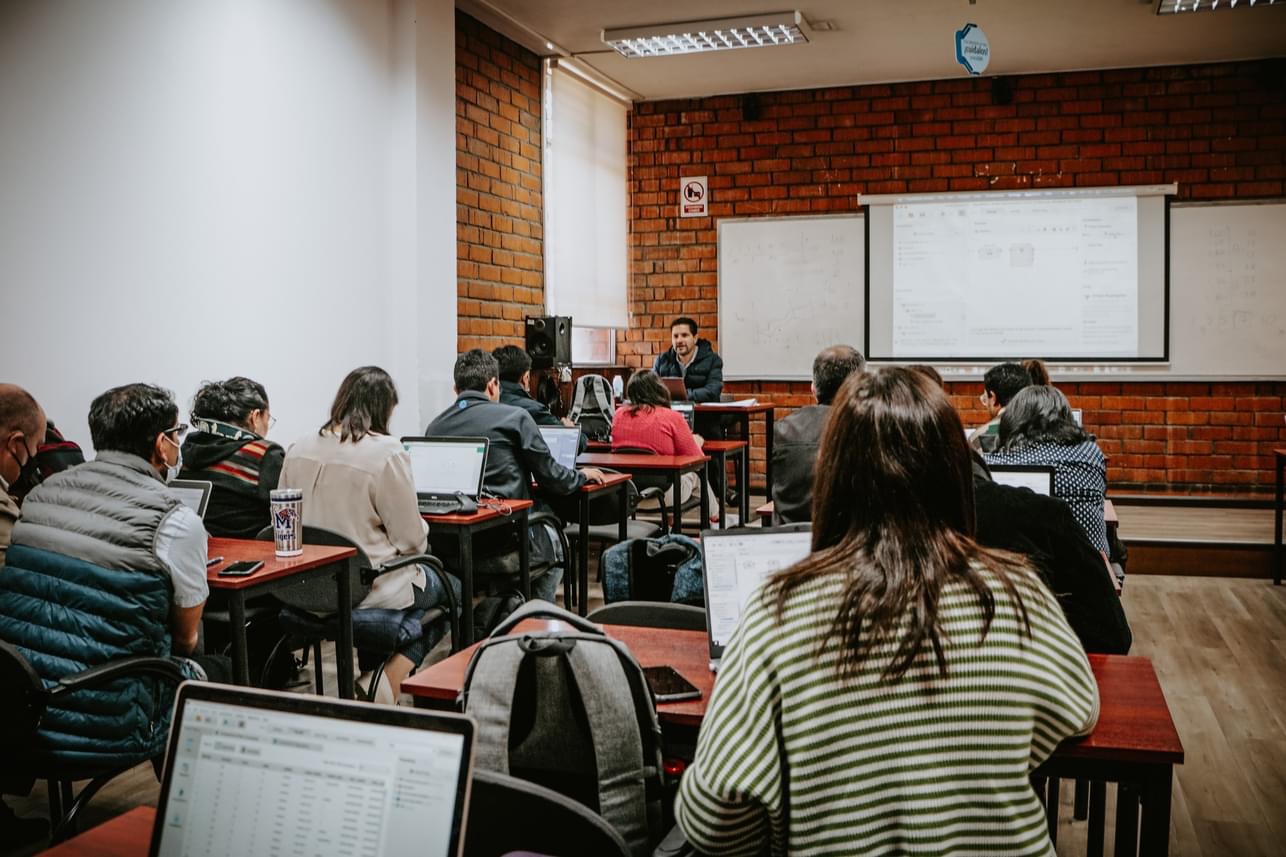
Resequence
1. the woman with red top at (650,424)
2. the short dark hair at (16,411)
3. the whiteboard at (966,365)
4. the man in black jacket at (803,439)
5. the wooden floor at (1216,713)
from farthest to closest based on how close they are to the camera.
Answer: the whiteboard at (966,365) → the woman with red top at (650,424) → the man in black jacket at (803,439) → the short dark hair at (16,411) → the wooden floor at (1216,713)

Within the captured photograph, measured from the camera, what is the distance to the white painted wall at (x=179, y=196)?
→ 4.09 metres

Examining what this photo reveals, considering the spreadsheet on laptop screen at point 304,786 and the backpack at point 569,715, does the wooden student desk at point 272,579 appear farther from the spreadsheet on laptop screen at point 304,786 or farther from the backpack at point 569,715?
the spreadsheet on laptop screen at point 304,786

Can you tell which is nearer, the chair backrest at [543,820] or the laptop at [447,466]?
the chair backrest at [543,820]

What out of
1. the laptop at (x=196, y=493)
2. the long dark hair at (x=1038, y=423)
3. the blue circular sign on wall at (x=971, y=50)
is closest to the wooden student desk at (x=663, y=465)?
the long dark hair at (x=1038, y=423)

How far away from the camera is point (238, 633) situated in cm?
279

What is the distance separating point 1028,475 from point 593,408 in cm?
383

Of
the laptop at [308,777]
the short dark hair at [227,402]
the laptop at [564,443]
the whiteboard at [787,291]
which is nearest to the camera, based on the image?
the laptop at [308,777]

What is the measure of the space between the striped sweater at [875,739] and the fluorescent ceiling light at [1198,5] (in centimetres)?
609

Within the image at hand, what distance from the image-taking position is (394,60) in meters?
5.49

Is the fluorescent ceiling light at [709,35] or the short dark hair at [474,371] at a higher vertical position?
the fluorescent ceiling light at [709,35]

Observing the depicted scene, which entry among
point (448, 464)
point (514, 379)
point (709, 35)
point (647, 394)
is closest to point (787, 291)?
point (709, 35)

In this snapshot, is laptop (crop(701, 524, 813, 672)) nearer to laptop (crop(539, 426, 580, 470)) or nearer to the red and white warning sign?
laptop (crop(539, 426, 580, 470))

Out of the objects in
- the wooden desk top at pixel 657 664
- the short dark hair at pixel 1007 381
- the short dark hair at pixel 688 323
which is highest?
the short dark hair at pixel 688 323

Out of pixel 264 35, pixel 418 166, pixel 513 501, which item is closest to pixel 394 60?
pixel 418 166
